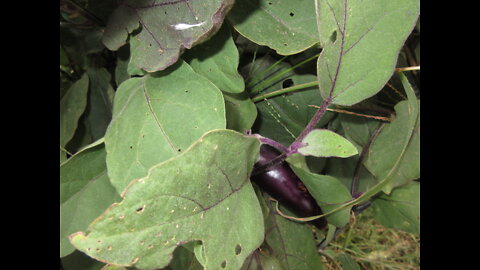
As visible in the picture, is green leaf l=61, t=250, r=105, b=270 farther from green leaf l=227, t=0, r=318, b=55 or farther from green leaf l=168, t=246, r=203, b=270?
green leaf l=227, t=0, r=318, b=55

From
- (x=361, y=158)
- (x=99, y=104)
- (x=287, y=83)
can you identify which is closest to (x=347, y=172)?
(x=361, y=158)

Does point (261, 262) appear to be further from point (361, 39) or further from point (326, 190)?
point (361, 39)

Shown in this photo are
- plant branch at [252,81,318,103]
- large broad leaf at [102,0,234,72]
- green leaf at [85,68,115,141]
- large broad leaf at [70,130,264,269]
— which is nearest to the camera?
large broad leaf at [70,130,264,269]

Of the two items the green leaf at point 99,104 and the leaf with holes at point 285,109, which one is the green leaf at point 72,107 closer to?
the green leaf at point 99,104

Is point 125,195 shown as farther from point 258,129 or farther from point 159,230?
point 258,129

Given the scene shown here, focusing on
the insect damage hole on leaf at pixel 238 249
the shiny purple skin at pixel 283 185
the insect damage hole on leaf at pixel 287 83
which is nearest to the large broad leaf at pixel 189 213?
the insect damage hole on leaf at pixel 238 249

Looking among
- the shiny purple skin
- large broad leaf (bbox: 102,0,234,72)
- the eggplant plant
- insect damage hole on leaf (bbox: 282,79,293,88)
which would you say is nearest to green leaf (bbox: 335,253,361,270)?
the eggplant plant

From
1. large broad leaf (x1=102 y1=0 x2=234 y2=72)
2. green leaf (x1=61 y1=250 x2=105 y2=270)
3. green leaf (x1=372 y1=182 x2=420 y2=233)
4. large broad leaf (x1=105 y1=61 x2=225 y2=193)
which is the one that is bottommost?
green leaf (x1=372 y1=182 x2=420 y2=233)

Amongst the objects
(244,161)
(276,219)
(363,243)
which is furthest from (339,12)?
(363,243)
